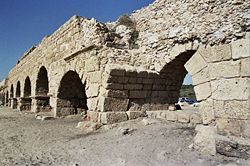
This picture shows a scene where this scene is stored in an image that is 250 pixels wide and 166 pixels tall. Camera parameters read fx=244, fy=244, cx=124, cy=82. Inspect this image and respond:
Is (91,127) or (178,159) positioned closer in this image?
(178,159)

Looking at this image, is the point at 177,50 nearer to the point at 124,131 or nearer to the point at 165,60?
the point at 165,60

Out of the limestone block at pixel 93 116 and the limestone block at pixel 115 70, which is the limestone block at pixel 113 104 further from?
the limestone block at pixel 115 70

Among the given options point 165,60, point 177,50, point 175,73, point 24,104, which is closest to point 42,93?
point 24,104

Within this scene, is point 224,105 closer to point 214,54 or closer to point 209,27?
point 214,54

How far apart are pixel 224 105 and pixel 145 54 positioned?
3.19 m

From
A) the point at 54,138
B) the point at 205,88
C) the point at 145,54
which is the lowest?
the point at 54,138

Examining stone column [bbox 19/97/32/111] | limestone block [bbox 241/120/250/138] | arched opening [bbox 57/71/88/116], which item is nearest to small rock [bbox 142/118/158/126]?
limestone block [bbox 241/120/250/138]

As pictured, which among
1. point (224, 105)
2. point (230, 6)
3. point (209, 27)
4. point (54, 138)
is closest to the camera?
point (224, 105)

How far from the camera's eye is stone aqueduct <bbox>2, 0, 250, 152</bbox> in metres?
3.60

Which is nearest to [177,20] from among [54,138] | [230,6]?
[230,6]

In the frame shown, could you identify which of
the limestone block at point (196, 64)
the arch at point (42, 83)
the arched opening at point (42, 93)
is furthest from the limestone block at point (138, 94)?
the arch at point (42, 83)

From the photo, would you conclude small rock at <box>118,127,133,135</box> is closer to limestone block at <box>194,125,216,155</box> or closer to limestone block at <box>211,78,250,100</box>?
limestone block at <box>194,125,216,155</box>

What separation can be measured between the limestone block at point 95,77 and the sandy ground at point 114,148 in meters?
1.18

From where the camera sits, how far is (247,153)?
3.00m
